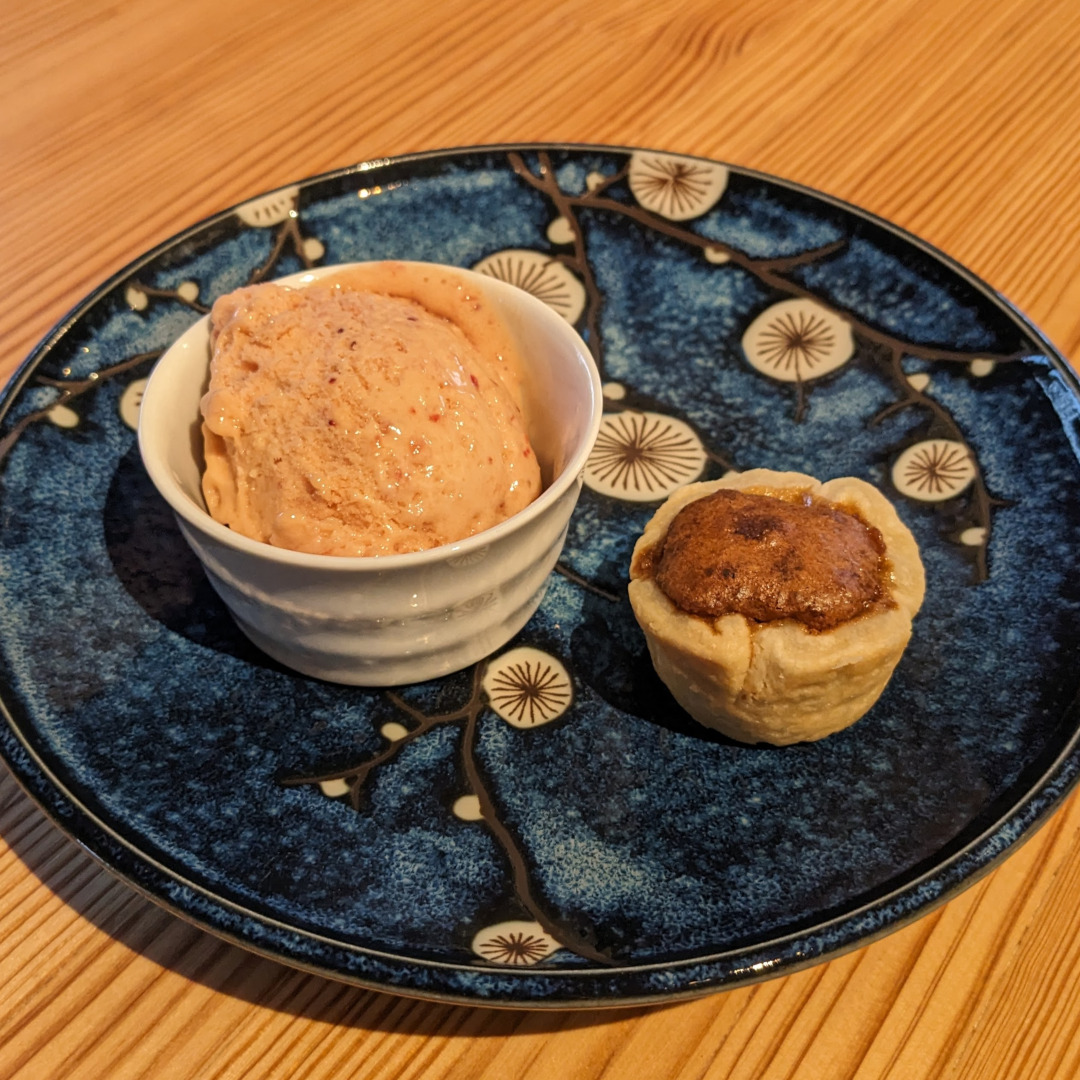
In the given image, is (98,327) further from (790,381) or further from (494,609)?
(790,381)

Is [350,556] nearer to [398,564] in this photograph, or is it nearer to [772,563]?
[398,564]

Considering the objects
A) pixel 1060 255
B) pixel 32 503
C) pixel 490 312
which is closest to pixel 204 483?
pixel 32 503

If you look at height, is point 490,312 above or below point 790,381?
above

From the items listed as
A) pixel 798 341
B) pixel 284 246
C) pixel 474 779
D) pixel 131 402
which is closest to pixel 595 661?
pixel 474 779

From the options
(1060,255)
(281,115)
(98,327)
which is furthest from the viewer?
(281,115)

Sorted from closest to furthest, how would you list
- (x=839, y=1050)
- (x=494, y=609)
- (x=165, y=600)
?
(x=839, y=1050)
(x=494, y=609)
(x=165, y=600)

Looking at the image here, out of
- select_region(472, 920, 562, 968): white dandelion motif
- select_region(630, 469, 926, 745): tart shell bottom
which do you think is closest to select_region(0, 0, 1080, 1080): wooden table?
select_region(472, 920, 562, 968): white dandelion motif

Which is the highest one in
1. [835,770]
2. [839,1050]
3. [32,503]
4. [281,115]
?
[281,115]
